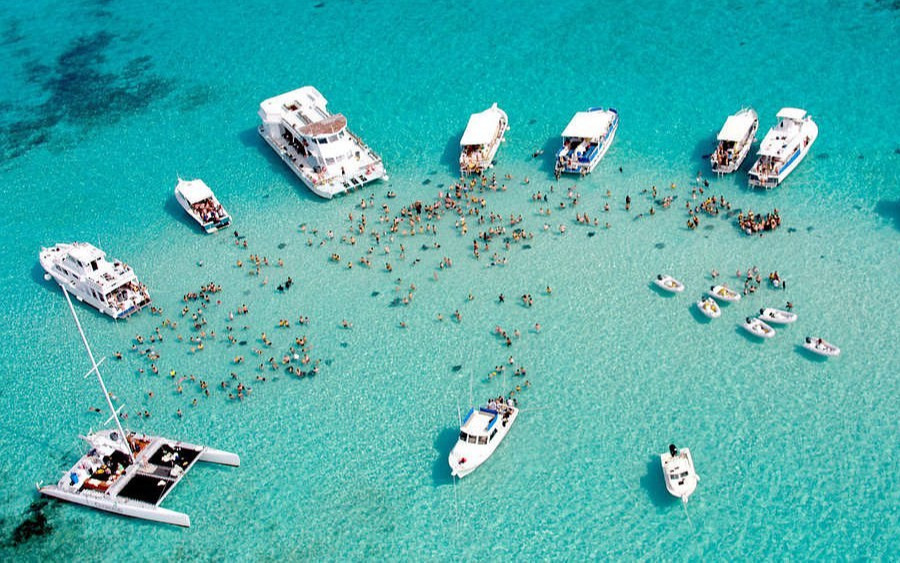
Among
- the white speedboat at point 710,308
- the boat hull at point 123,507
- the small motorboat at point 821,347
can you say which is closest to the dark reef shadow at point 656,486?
the white speedboat at point 710,308

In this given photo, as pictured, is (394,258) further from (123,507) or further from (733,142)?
(733,142)

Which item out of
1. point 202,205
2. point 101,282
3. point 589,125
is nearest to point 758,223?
point 589,125

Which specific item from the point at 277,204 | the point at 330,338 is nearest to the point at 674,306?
the point at 330,338

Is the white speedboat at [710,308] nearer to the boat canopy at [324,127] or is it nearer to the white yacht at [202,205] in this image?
the boat canopy at [324,127]

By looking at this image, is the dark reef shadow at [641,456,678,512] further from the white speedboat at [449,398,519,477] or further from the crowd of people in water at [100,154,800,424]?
the crowd of people in water at [100,154,800,424]

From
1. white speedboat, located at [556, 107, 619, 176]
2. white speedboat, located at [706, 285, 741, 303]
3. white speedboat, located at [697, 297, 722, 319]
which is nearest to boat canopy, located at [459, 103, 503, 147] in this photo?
white speedboat, located at [556, 107, 619, 176]

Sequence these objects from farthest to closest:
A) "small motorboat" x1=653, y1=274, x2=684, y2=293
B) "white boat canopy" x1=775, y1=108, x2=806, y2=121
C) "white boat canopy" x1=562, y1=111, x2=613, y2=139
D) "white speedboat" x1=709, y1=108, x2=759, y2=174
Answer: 1. "white boat canopy" x1=562, y1=111, x2=613, y2=139
2. "white boat canopy" x1=775, y1=108, x2=806, y2=121
3. "white speedboat" x1=709, y1=108, x2=759, y2=174
4. "small motorboat" x1=653, y1=274, x2=684, y2=293
